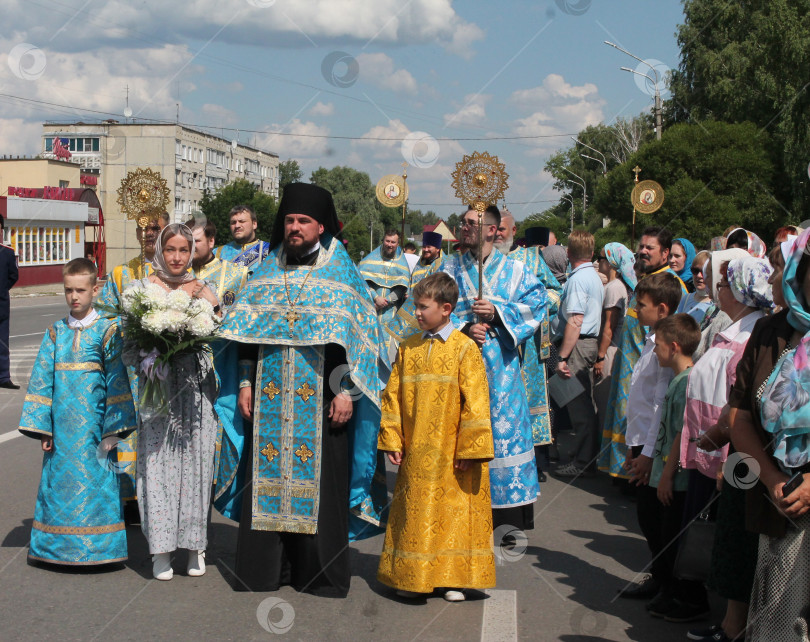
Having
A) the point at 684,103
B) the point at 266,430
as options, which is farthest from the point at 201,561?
the point at 684,103

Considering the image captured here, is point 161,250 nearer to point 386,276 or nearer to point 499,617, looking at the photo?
point 499,617

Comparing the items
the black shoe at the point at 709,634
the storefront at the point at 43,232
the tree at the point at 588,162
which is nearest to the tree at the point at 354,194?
the tree at the point at 588,162

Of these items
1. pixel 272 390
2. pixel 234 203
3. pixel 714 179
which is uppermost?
pixel 234 203

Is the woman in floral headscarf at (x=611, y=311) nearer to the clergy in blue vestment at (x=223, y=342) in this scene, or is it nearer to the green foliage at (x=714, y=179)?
the clergy in blue vestment at (x=223, y=342)

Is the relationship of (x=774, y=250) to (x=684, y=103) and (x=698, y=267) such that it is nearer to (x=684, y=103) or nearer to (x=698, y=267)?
(x=698, y=267)

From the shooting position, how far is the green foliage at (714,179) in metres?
32.2

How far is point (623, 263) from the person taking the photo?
9.42 meters

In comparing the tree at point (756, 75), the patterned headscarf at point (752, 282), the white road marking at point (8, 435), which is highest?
the tree at point (756, 75)

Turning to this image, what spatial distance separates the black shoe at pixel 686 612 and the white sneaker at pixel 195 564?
→ 2597 mm

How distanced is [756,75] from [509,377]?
31.2 meters

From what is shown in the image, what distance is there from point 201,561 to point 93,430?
0.99 m

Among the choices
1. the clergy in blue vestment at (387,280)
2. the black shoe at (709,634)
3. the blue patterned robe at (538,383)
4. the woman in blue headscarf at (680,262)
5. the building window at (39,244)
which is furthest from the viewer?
the building window at (39,244)

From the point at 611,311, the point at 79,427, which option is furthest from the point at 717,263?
the point at 79,427

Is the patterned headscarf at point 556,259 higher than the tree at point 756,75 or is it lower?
lower
